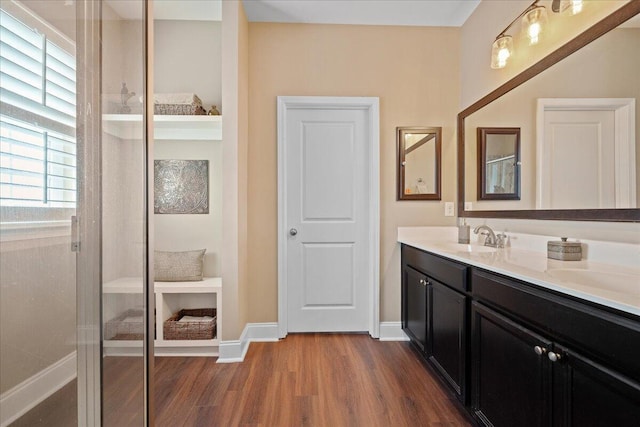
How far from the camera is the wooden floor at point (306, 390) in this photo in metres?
1.76

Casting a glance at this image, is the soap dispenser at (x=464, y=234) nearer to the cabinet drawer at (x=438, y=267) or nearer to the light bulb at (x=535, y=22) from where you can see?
the cabinet drawer at (x=438, y=267)

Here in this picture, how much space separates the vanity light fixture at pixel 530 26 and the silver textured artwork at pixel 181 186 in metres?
2.41

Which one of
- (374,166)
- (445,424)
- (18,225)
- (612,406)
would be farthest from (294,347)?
(18,225)

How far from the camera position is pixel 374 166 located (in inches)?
113

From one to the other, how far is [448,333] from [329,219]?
1424mm

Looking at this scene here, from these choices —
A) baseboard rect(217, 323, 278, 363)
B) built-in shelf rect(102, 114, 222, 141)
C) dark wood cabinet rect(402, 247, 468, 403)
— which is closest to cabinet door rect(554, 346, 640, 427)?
dark wood cabinet rect(402, 247, 468, 403)

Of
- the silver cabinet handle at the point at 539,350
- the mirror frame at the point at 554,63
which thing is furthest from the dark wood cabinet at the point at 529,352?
the mirror frame at the point at 554,63

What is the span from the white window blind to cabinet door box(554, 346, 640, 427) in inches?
59.5

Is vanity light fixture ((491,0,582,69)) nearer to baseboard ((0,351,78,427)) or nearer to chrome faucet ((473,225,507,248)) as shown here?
chrome faucet ((473,225,507,248))

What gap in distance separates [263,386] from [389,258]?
1.49 meters

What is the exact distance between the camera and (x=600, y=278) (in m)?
1.34

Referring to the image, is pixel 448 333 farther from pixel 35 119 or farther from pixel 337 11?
pixel 337 11

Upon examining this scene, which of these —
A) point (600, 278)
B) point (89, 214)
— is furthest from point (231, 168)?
point (600, 278)

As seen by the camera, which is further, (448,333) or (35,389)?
(448,333)
